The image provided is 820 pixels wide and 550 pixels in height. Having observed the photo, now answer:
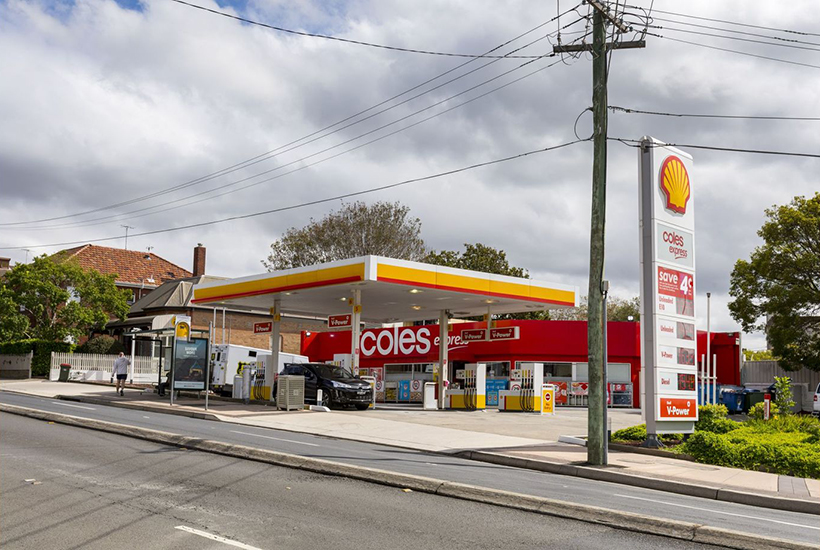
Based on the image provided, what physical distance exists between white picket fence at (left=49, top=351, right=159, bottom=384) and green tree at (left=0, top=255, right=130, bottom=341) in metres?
2.95

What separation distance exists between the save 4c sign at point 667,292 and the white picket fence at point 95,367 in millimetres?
34332

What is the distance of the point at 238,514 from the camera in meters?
8.53

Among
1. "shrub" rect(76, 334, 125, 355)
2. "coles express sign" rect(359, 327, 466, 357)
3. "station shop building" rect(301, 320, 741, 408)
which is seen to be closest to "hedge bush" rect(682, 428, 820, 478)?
"station shop building" rect(301, 320, 741, 408)

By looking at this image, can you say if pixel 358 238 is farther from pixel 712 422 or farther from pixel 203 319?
pixel 712 422

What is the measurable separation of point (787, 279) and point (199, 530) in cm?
3842

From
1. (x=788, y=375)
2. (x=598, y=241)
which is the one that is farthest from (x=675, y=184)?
(x=788, y=375)

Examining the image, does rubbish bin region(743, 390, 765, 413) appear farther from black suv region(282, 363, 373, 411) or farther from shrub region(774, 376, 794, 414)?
black suv region(282, 363, 373, 411)

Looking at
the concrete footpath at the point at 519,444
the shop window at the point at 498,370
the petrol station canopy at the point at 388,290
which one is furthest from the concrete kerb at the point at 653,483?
the shop window at the point at 498,370

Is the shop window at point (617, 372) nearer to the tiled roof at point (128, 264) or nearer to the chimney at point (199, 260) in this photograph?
the chimney at point (199, 260)

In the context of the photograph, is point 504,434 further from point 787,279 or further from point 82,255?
point 82,255

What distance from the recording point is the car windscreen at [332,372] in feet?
92.7

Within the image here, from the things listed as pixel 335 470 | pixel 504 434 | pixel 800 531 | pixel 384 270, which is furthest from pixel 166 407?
pixel 800 531

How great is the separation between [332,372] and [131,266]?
1862 inches

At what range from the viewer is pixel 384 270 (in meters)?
26.9
